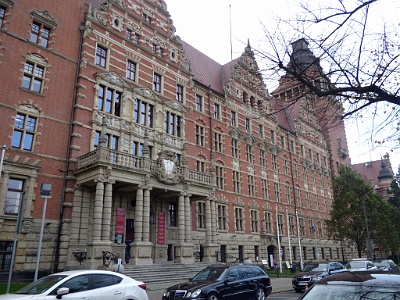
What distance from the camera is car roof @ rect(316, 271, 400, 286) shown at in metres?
4.78

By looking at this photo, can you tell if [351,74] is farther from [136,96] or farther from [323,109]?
[136,96]

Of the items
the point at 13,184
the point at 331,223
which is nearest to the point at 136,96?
the point at 13,184

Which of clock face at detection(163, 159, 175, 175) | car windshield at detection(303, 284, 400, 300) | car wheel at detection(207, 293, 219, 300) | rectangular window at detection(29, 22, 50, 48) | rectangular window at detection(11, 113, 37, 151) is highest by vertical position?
rectangular window at detection(29, 22, 50, 48)

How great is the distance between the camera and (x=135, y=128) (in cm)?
2586

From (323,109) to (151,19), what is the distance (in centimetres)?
2468

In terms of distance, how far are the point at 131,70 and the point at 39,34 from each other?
7304mm

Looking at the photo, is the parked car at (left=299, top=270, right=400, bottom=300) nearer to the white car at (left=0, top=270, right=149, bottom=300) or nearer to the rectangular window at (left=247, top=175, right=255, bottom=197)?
the white car at (left=0, top=270, right=149, bottom=300)

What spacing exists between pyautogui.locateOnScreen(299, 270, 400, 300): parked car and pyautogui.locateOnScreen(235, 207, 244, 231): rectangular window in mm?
28769

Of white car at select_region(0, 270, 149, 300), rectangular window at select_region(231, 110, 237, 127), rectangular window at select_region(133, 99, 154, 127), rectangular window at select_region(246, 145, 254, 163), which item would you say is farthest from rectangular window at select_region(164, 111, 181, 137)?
white car at select_region(0, 270, 149, 300)

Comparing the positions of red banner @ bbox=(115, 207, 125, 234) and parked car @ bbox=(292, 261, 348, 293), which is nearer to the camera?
parked car @ bbox=(292, 261, 348, 293)

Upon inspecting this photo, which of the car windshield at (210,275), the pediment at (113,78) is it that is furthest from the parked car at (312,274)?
the pediment at (113,78)

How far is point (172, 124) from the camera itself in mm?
29547

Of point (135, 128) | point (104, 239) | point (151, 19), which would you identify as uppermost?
point (151, 19)

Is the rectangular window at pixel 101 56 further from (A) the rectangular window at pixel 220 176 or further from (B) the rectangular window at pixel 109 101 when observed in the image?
(A) the rectangular window at pixel 220 176
